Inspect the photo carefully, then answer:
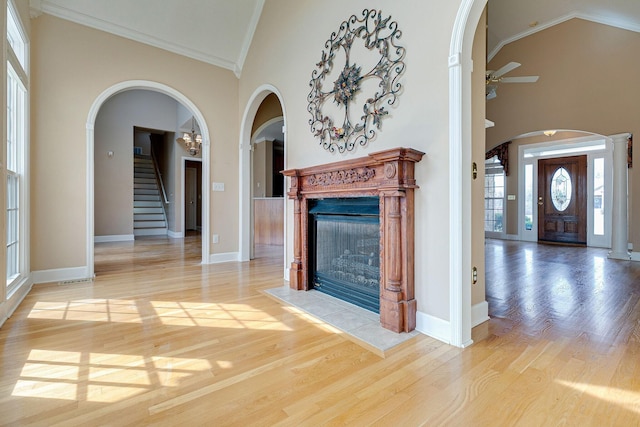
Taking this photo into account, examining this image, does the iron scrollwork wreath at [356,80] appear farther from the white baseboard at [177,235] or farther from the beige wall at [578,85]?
the white baseboard at [177,235]

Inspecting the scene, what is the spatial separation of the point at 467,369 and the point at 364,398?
64 centimetres

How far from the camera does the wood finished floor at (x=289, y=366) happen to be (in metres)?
1.27

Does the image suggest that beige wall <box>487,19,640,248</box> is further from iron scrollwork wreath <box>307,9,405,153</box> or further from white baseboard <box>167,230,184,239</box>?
white baseboard <box>167,230,184,239</box>

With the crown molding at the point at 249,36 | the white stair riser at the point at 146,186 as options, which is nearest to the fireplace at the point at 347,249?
the crown molding at the point at 249,36

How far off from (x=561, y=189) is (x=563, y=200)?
0.88 ft

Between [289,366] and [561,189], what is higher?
[561,189]

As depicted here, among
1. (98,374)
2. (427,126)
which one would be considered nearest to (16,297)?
(98,374)

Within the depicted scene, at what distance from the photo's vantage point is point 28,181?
3.19m

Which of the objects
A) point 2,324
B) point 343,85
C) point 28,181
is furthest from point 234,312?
point 28,181

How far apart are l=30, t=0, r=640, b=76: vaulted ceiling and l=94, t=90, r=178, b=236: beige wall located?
4467 mm

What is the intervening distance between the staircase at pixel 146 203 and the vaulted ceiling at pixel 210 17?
19.7 ft

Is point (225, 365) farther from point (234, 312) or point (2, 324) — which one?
point (2, 324)

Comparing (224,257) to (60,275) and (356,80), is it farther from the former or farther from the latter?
(356,80)

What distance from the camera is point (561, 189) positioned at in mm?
7176
